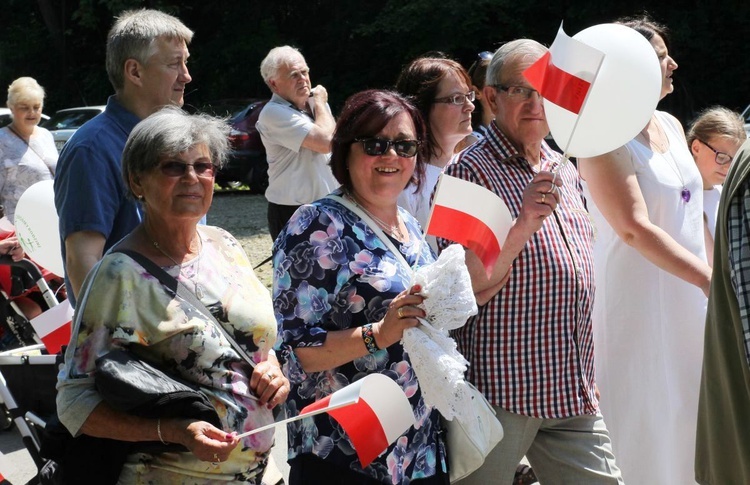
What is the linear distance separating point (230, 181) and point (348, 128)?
15.5 m

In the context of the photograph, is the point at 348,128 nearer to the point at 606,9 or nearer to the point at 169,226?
the point at 169,226

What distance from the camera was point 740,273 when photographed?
2.33 m

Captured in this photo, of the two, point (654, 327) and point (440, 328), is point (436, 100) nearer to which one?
point (654, 327)

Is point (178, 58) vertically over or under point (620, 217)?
over

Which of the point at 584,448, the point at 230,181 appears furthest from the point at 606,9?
the point at 584,448

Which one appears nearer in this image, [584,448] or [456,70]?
[584,448]

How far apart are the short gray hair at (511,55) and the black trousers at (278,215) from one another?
10.9 feet

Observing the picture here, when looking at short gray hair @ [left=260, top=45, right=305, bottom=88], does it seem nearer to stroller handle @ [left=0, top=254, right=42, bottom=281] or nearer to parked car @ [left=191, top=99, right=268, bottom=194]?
stroller handle @ [left=0, top=254, right=42, bottom=281]

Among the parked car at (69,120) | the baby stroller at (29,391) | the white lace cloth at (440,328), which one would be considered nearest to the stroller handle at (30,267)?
the baby stroller at (29,391)

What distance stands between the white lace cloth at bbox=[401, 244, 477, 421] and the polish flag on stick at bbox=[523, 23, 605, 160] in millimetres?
667

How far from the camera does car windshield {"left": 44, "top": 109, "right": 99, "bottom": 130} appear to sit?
19.6 m

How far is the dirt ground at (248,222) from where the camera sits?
34.6 ft

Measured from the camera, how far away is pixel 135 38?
11.4 ft

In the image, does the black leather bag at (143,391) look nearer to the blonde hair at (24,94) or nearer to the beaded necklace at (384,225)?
the beaded necklace at (384,225)
